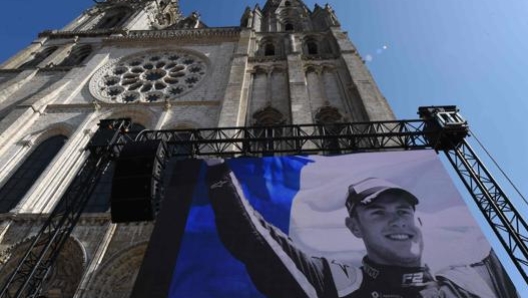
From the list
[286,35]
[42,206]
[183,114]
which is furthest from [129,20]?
[42,206]

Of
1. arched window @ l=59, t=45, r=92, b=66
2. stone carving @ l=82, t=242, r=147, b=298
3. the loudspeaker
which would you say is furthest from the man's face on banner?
arched window @ l=59, t=45, r=92, b=66

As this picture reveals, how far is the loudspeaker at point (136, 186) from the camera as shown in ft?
27.8

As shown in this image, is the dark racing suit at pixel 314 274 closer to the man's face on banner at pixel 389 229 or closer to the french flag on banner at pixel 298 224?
the french flag on banner at pixel 298 224

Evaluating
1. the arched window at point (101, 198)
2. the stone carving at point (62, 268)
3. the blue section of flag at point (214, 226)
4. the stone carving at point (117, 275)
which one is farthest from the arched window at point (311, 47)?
the stone carving at point (62, 268)

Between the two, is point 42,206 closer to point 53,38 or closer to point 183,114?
point 183,114

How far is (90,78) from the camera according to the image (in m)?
19.6

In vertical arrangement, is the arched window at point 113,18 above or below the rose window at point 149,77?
→ above

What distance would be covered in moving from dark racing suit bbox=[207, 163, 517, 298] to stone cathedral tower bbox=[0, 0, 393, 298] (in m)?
3.20

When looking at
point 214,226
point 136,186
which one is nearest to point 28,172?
point 136,186

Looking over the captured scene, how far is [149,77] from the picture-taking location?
20.1 m

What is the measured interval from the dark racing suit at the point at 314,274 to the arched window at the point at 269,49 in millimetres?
14933

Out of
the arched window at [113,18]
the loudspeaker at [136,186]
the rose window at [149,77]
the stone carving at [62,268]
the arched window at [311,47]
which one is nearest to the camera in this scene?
the loudspeaker at [136,186]

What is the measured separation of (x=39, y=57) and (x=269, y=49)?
43.2ft

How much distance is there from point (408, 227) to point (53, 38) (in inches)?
977
